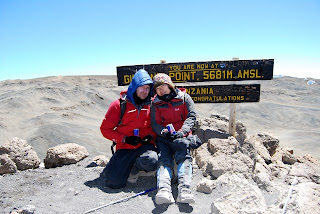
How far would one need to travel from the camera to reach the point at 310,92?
98.9ft

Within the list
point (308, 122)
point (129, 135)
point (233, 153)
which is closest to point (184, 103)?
point (129, 135)

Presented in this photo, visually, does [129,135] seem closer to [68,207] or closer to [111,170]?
[111,170]

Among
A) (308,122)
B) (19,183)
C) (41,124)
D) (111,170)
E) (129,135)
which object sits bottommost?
(308,122)

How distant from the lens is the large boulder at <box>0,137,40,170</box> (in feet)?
18.4

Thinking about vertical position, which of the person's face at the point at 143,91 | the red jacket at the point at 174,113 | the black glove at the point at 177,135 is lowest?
the black glove at the point at 177,135

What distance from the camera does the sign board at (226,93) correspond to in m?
5.98

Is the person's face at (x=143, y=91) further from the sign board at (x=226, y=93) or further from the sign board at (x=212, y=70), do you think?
the sign board at (x=226, y=93)

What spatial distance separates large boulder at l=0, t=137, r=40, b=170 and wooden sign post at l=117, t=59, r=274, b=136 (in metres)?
2.80

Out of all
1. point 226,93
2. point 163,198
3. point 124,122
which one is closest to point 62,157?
point 124,122

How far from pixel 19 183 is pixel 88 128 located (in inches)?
365

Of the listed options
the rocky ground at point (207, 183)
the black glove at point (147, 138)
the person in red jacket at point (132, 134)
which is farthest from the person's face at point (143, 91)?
the rocky ground at point (207, 183)

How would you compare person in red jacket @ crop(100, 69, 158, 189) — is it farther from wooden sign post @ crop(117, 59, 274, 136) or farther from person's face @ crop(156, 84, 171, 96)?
wooden sign post @ crop(117, 59, 274, 136)

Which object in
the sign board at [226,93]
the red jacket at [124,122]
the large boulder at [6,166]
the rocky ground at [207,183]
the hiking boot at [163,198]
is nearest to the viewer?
the rocky ground at [207,183]

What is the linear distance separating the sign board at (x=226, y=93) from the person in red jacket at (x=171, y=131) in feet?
5.49
